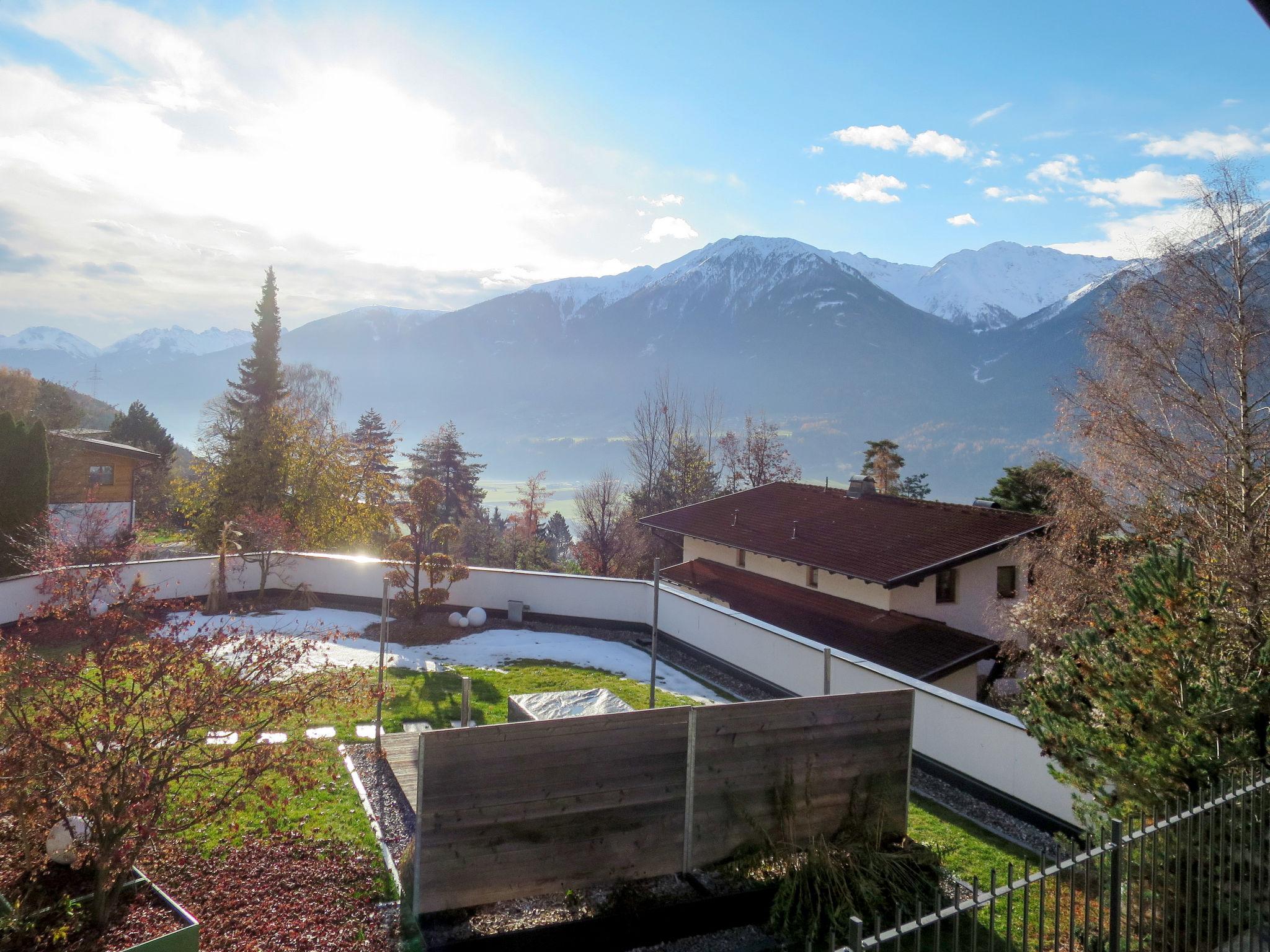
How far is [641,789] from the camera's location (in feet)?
22.6

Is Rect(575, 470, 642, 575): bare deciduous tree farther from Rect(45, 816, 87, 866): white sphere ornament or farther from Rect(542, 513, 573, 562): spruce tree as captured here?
Rect(45, 816, 87, 866): white sphere ornament

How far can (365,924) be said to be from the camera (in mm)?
6164

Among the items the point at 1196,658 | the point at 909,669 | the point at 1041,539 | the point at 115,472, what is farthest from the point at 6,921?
the point at 115,472

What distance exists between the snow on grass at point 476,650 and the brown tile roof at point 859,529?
529 centimetres

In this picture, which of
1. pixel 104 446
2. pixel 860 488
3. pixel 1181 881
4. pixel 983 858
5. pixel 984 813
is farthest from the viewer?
pixel 104 446

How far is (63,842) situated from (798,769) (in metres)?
6.26

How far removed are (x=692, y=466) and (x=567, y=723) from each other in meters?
38.6

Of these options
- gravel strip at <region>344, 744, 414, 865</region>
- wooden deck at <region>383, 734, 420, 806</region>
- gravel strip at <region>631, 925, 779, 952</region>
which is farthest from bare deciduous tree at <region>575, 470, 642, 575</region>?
gravel strip at <region>631, 925, 779, 952</region>

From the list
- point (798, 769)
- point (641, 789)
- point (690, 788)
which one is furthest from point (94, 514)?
point (798, 769)

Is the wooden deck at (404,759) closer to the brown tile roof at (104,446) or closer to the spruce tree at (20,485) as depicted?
the spruce tree at (20,485)

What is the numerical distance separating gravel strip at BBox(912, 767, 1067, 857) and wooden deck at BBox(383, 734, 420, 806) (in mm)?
6531

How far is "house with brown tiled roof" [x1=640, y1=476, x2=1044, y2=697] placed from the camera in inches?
652

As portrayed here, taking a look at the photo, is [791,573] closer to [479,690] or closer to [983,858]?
[479,690]

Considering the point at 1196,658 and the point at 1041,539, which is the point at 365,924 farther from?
the point at 1041,539
